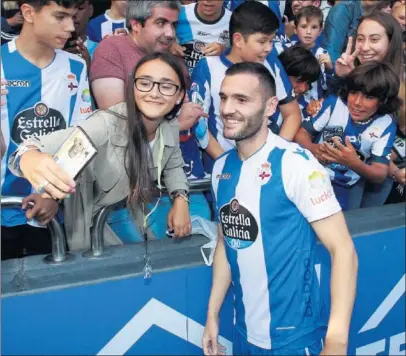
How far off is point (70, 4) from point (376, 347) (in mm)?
2560

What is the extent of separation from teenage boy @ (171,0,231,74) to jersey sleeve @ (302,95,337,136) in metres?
0.73

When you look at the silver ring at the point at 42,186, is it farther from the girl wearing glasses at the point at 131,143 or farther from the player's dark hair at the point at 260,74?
the player's dark hair at the point at 260,74

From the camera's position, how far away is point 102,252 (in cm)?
269

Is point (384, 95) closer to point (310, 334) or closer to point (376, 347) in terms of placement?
point (376, 347)

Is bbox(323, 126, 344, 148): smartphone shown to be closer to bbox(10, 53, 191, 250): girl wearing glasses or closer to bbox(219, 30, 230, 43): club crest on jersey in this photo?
bbox(219, 30, 230, 43): club crest on jersey

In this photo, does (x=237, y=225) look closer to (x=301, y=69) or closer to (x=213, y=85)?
(x=213, y=85)

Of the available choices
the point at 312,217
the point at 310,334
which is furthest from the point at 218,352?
the point at 312,217

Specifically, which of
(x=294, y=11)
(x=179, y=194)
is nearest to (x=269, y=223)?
(x=179, y=194)

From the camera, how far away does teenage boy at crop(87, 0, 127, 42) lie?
404 centimetres

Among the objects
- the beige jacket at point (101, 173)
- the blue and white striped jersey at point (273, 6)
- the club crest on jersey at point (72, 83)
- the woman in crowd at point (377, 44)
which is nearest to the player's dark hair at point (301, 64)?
the woman in crowd at point (377, 44)

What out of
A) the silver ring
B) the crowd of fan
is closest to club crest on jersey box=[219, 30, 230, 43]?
the crowd of fan

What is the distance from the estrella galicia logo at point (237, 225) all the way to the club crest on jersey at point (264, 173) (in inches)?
5.1

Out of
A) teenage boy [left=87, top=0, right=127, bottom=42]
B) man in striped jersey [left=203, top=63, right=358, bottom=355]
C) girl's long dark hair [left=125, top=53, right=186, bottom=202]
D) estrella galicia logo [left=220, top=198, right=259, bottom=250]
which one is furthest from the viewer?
teenage boy [left=87, top=0, right=127, bottom=42]

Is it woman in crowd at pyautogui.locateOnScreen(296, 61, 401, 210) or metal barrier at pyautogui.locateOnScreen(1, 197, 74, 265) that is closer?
metal barrier at pyautogui.locateOnScreen(1, 197, 74, 265)
